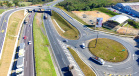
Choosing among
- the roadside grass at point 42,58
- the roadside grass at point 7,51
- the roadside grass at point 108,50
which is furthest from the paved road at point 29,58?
the roadside grass at point 108,50

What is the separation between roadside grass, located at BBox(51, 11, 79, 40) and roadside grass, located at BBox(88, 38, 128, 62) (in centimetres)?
1445

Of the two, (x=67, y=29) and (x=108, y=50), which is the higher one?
(x=67, y=29)

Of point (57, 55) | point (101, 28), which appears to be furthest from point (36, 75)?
point (101, 28)

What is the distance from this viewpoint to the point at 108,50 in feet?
175

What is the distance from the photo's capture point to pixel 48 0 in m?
170

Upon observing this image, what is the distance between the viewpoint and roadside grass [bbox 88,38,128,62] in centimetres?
4859

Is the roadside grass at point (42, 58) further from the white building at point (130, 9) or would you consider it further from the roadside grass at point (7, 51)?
the white building at point (130, 9)

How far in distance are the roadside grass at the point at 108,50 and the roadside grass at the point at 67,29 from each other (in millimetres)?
14449

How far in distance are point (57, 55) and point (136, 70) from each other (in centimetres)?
3848

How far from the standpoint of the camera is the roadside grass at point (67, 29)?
223ft

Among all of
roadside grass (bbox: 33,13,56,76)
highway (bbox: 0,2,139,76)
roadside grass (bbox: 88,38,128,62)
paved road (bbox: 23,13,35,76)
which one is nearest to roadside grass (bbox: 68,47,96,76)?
highway (bbox: 0,2,139,76)

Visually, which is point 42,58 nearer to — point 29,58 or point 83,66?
point 29,58

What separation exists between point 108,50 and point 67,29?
122 ft

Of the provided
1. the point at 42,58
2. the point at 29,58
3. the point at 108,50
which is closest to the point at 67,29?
the point at 108,50
